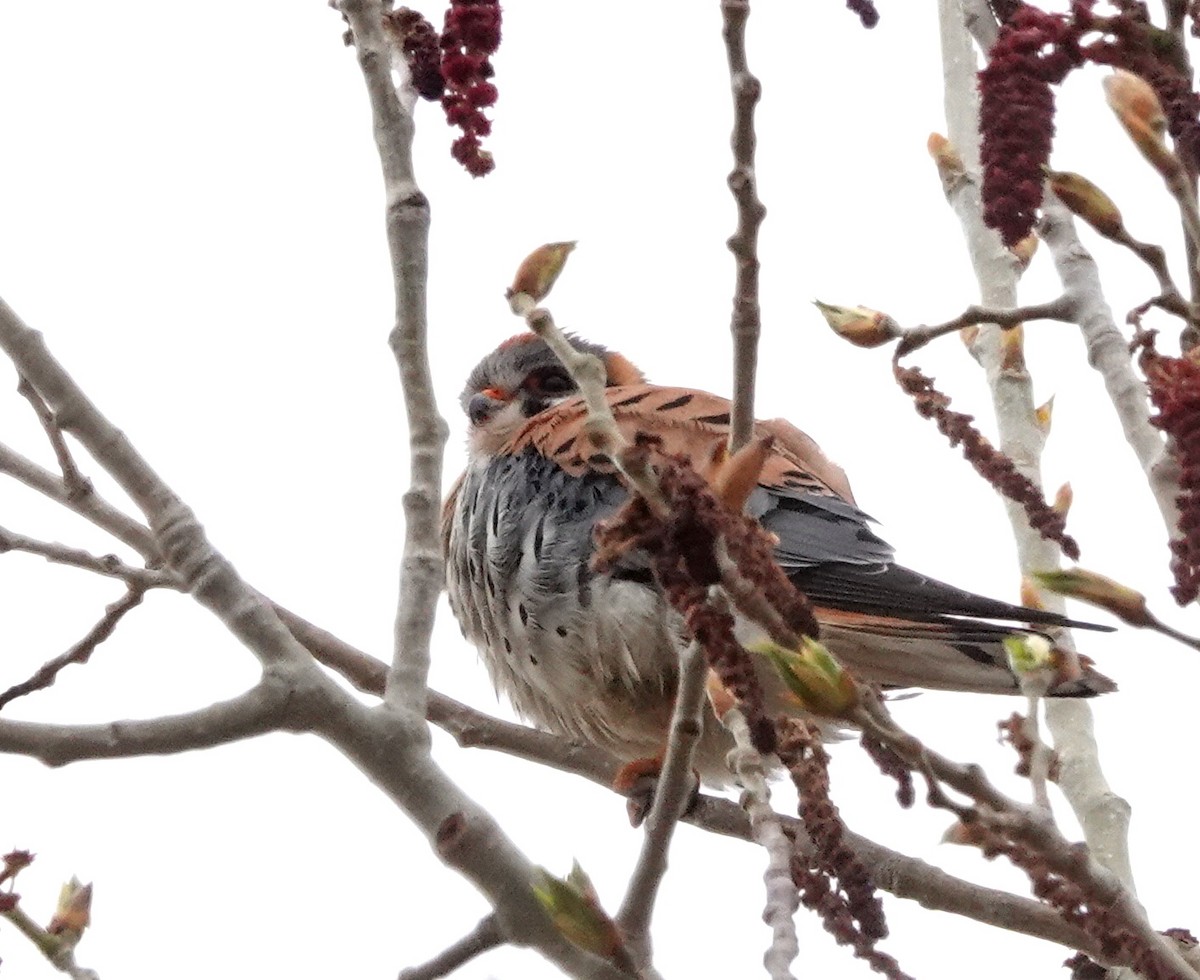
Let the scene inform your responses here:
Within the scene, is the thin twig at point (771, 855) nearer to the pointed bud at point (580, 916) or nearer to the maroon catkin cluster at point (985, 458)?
the pointed bud at point (580, 916)

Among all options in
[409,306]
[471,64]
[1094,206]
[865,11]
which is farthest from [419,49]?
[1094,206]

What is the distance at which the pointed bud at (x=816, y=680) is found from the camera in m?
1.66

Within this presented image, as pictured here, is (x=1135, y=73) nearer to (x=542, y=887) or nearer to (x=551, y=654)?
(x=542, y=887)

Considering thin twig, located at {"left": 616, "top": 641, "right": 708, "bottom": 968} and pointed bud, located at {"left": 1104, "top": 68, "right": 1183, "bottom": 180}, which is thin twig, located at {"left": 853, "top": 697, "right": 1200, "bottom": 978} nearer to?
thin twig, located at {"left": 616, "top": 641, "right": 708, "bottom": 968}

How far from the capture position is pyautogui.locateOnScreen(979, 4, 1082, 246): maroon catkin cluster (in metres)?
1.84

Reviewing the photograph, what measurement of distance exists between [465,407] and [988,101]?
3.38m

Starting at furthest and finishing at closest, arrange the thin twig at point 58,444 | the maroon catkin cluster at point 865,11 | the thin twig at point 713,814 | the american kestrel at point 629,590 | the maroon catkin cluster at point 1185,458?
the american kestrel at point 629,590, the thin twig at point 713,814, the thin twig at point 58,444, the maroon catkin cluster at point 865,11, the maroon catkin cluster at point 1185,458

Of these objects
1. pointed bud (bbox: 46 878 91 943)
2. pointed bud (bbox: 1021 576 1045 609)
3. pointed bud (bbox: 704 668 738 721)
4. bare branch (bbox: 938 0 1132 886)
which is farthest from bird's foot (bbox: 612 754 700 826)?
pointed bud (bbox: 704 668 738 721)

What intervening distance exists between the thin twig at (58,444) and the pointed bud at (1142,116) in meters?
1.31

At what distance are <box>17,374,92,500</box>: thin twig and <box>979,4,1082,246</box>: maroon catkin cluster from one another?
1.17 metres

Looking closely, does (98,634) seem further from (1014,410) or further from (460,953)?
(1014,410)

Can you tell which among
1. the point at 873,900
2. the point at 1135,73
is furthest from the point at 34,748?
the point at 1135,73

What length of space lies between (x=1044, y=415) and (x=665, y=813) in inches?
73.5

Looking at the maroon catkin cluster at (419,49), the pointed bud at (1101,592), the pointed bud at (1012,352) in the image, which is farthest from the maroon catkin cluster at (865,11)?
the pointed bud at (1012,352)
